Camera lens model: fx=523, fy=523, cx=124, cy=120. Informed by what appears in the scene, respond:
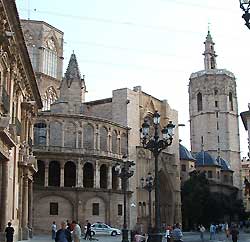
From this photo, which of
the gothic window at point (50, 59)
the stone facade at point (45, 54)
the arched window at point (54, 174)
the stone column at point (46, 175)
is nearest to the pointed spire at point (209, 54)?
the stone facade at point (45, 54)

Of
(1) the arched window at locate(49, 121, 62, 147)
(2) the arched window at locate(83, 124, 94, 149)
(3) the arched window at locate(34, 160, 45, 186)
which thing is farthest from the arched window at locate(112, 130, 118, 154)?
(3) the arched window at locate(34, 160, 45, 186)

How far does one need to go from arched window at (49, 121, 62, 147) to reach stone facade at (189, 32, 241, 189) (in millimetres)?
47197

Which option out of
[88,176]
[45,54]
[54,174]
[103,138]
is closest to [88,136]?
[103,138]

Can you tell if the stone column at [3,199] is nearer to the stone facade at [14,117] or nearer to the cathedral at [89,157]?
the stone facade at [14,117]

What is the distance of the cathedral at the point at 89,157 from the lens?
4469 centimetres

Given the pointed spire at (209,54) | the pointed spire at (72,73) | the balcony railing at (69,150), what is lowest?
the balcony railing at (69,150)

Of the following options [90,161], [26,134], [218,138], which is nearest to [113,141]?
[90,161]

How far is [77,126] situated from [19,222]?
20136 mm

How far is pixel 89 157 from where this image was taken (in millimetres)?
46281

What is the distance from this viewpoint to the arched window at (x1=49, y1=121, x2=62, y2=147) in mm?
46094

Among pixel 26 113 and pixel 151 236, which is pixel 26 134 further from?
pixel 151 236

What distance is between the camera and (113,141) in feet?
164

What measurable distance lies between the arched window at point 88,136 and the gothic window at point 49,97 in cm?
1432

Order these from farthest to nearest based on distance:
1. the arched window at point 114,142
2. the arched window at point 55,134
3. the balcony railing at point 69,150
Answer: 1. the arched window at point 114,142
2. the arched window at point 55,134
3. the balcony railing at point 69,150
